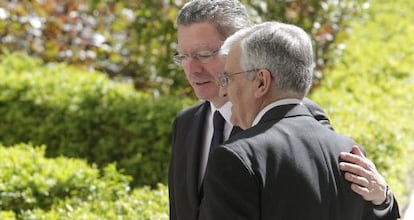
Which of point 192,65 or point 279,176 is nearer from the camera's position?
point 279,176

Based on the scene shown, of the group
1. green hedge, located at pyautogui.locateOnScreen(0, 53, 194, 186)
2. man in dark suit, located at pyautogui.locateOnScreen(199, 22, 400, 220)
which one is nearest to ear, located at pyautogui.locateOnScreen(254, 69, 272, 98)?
man in dark suit, located at pyautogui.locateOnScreen(199, 22, 400, 220)

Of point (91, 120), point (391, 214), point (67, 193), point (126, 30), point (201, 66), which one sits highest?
point (201, 66)

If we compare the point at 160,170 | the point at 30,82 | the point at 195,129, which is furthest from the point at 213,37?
the point at 30,82

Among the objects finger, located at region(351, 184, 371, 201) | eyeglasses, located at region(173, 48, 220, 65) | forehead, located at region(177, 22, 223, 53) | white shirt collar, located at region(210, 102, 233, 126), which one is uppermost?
forehead, located at region(177, 22, 223, 53)

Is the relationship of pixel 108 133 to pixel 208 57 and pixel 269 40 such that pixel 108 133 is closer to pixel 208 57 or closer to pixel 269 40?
pixel 208 57

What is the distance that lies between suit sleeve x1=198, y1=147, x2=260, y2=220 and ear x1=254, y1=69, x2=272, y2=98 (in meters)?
0.22

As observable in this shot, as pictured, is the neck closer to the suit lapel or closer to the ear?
the suit lapel

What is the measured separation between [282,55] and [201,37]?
2.52 ft

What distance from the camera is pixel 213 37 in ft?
10.8

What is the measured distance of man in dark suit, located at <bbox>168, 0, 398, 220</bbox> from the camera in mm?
3260

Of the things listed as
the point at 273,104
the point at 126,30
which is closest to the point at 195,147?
the point at 273,104

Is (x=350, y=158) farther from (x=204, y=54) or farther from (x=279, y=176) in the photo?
(x=204, y=54)

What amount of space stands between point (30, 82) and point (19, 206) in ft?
8.04

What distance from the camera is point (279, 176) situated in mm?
2506
